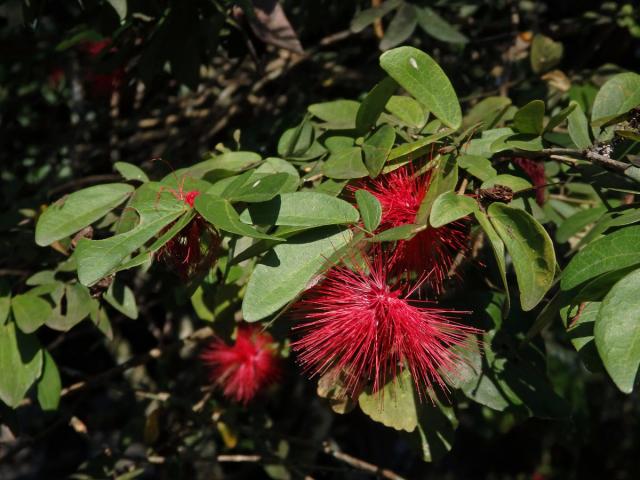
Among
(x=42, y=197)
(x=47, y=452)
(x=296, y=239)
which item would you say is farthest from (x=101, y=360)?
(x=296, y=239)

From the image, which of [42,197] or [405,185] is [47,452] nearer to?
[42,197]

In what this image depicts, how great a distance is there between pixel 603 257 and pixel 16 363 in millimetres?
1012

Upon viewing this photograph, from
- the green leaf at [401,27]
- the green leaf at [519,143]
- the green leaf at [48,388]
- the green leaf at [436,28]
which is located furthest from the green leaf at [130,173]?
the green leaf at [436,28]

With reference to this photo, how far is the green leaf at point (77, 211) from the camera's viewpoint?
41.7 inches

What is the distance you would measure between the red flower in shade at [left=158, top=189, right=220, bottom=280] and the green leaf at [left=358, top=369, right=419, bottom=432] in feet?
1.14

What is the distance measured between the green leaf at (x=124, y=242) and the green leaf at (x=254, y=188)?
0.08m

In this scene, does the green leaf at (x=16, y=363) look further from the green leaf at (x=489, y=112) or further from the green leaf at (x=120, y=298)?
the green leaf at (x=489, y=112)

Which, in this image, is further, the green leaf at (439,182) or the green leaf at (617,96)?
the green leaf at (617,96)

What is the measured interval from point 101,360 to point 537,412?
6.74ft

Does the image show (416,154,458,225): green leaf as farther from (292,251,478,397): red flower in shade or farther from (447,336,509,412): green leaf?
(447,336,509,412): green leaf

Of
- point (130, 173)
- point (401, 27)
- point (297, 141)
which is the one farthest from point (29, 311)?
point (401, 27)

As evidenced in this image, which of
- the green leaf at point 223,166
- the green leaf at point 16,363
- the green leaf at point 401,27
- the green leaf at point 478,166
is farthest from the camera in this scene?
the green leaf at point 401,27

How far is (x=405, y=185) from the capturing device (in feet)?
3.44

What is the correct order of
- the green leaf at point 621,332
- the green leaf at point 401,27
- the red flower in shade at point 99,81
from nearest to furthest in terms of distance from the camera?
the green leaf at point 621,332, the green leaf at point 401,27, the red flower in shade at point 99,81
